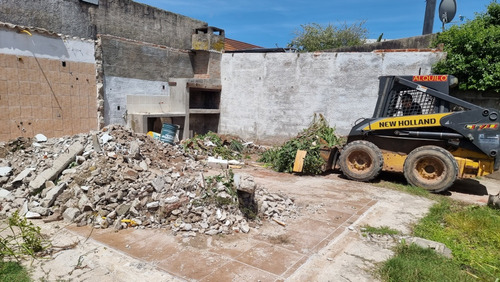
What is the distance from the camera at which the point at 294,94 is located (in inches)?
490

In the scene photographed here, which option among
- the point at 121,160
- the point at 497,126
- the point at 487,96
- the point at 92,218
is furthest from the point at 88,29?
the point at 487,96

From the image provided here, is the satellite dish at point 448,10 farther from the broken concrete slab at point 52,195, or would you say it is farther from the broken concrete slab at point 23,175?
the broken concrete slab at point 23,175

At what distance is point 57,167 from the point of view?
21.1 ft

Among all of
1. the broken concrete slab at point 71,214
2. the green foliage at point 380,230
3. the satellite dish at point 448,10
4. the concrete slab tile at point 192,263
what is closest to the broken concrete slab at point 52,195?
the broken concrete slab at point 71,214

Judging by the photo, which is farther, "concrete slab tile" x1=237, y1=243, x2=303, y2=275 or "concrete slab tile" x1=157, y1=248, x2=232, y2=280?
"concrete slab tile" x1=237, y1=243, x2=303, y2=275

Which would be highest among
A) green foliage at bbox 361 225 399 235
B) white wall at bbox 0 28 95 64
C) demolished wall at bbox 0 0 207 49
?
demolished wall at bbox 0 0 207 49

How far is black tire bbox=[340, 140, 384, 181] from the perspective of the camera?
8180 mm

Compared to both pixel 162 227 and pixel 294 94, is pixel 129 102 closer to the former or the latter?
pixel 294 94

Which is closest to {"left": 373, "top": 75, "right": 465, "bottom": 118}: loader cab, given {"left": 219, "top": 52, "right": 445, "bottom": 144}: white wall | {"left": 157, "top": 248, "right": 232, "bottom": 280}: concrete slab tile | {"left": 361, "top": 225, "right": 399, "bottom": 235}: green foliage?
{"left": 219, "top": 52, "right": 445, "bottom": 144}: white wall

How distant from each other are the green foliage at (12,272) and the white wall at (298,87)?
32.3 ft

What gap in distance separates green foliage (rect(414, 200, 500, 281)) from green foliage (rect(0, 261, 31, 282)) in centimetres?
517

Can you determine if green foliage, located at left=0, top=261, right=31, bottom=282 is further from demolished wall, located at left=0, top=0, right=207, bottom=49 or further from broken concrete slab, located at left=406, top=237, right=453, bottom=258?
demolished wall, located at left=0, top=0, right=207, bottom=49

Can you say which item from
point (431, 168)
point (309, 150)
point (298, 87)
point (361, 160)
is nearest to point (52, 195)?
point (309, 150)

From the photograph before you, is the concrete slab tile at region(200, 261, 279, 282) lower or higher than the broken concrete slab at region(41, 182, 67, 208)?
lower
